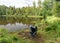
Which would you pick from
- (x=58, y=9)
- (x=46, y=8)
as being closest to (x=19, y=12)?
(x=46, y=8)

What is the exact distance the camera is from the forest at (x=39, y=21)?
1101 centimetres

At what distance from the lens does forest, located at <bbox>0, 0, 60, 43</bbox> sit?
11.0m

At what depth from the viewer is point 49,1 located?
183 feet

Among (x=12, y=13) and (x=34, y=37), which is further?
(x=12, y=13)

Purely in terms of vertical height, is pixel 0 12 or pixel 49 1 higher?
pixel 49 1

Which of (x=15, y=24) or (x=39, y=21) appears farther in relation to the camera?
(x=15, y=24)

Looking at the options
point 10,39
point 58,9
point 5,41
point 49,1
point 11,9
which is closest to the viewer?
point 5,41

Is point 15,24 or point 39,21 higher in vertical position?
point 39,21

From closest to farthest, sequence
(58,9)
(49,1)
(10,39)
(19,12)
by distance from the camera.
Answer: (10,39)
(58,9)
(49,1)
(19,12)

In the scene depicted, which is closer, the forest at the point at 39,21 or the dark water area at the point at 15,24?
the forest at the point at 39,21

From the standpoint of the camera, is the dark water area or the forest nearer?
the forest

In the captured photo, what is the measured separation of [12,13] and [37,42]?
83.6m

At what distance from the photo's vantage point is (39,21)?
3048cm

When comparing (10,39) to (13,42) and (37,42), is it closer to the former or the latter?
(13,42)
